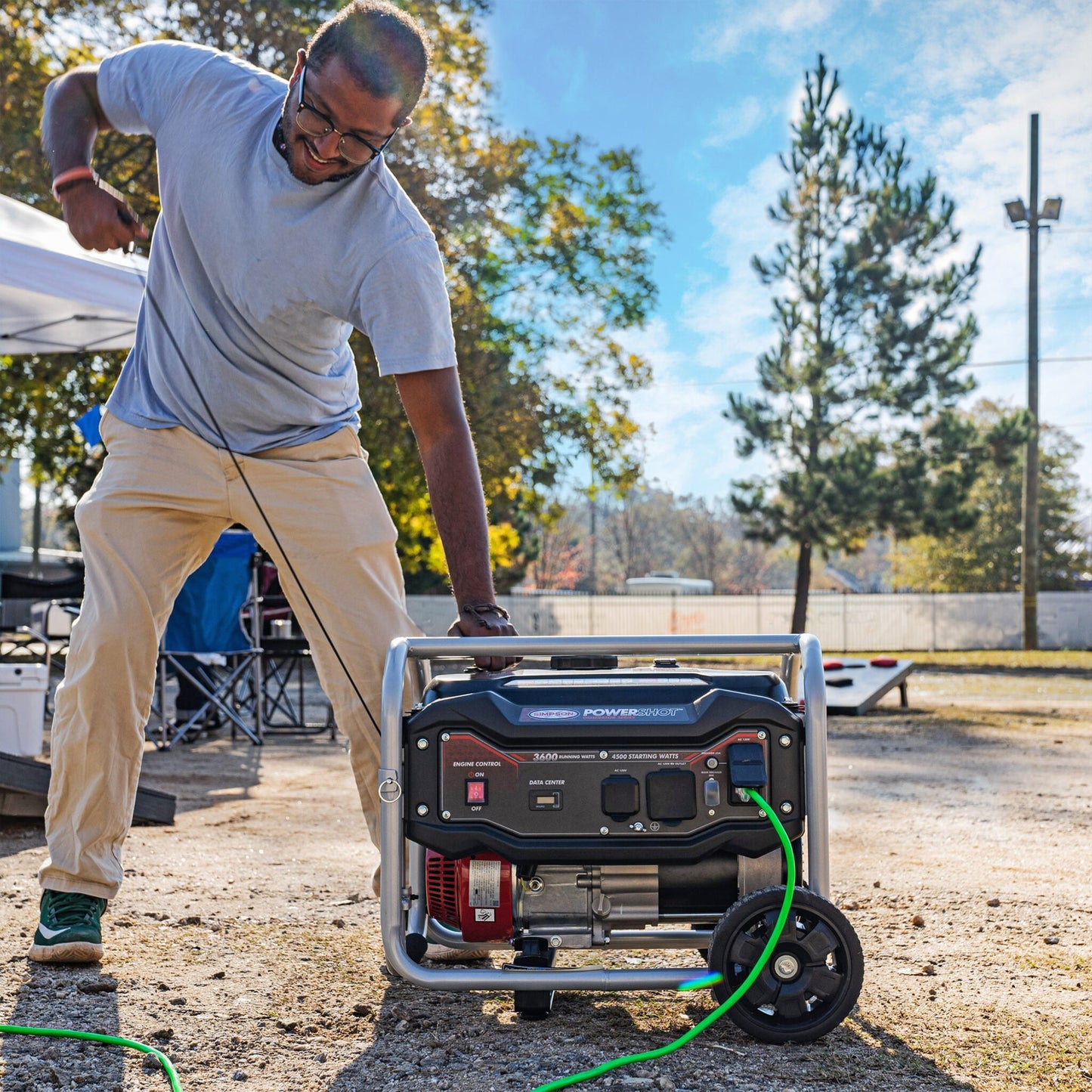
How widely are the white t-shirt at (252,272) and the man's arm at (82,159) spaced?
0.07 metres

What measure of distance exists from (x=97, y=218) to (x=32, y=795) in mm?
2004

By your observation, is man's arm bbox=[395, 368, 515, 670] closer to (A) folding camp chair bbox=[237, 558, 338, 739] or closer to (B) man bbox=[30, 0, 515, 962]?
(B) man bbox=[30, 0, 515, 962]

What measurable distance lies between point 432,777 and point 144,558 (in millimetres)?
890

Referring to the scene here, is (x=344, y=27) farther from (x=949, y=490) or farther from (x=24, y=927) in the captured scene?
(x=949, y=490)

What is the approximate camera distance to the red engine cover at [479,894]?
204cm

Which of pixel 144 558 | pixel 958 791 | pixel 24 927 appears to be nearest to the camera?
pixel 144 558

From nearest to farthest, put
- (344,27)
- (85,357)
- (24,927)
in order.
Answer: (344,27) < (24,927) < (85,357)

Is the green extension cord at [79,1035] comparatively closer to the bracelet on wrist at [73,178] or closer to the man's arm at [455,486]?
the man's arm at [455,486]

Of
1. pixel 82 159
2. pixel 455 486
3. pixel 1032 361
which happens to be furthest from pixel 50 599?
pixel 1032 361

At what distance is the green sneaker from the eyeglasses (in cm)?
156

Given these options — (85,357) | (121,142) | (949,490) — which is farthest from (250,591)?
(949,490)

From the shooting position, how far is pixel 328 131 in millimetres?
2215

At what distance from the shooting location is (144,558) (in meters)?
2.49

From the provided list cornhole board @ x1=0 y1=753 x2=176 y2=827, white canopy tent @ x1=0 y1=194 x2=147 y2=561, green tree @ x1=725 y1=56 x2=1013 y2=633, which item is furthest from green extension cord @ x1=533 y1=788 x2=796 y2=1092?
green tree @ x1=725 y1=56 x2=1013 y2=633
